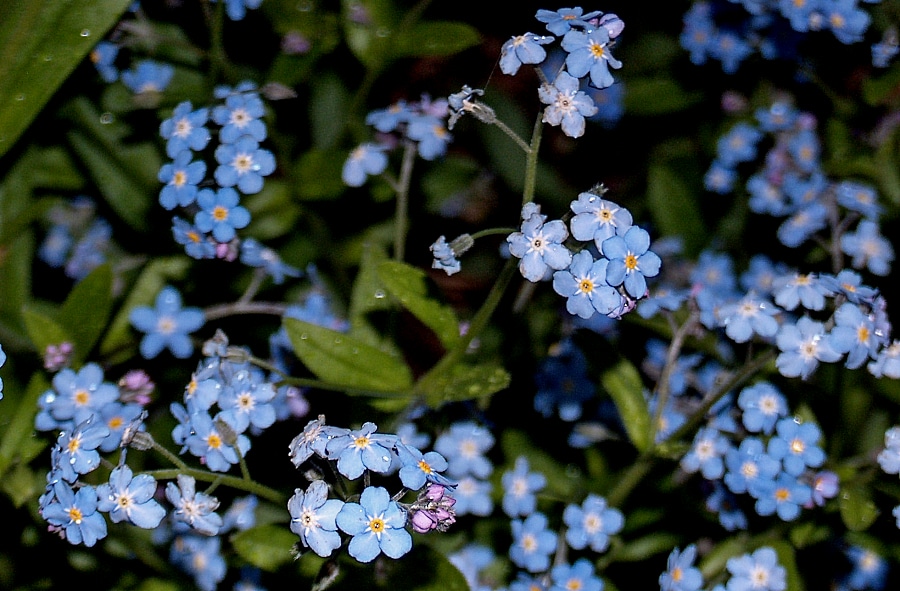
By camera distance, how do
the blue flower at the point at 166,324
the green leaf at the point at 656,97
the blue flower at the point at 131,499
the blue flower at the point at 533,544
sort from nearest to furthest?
the blue flower at the point at 131,499
the blue flower at the point at 533,544
the blue flower at the point at 166,324
the green leaf at the point at 656,97

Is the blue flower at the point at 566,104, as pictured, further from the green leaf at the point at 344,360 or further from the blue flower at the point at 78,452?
the blue flower at the point at 78,452

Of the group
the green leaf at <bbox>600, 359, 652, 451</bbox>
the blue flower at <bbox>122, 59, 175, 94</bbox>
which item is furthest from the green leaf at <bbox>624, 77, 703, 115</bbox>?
the blue flower at <bbox>122, 59, 175, 94</bbox>

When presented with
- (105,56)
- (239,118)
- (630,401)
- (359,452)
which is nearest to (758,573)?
(630,401)

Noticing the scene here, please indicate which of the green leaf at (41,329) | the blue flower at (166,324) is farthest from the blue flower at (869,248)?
the green leaf at (41,329)

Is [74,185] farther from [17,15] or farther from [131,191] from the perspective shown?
[17,15]

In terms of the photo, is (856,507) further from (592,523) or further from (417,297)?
(417,297)

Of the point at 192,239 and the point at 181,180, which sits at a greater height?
the point at 181,180

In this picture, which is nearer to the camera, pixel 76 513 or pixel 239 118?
pixel 76 513
